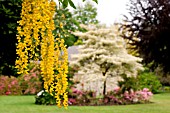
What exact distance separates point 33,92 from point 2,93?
1733 millimetres

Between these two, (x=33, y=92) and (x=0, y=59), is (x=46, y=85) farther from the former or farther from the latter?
(x=33, y=92)

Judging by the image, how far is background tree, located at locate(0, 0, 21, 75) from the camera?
8289 millimetres

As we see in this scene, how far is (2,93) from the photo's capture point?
21328mm

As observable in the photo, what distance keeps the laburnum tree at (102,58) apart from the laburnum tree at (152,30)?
3.15 ft

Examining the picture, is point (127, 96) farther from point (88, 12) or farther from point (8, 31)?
point (88, 12)

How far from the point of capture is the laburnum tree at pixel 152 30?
15.4 metres

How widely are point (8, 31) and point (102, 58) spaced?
6795 millimetres

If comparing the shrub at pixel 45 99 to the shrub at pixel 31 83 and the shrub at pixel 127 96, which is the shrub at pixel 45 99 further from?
the shrub at pixel 31 83

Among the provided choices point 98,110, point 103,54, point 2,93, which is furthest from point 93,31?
point 2,93

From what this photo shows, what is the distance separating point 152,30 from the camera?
1557 cm

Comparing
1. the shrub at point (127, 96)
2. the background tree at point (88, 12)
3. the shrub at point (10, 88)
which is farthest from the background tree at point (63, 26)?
the background tree at point (88, 12)

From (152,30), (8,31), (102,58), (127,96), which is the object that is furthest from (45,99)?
(8,31)

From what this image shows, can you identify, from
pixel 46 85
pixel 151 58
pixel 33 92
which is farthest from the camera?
pixel 33 92

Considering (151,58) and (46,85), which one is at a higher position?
(151,58)
